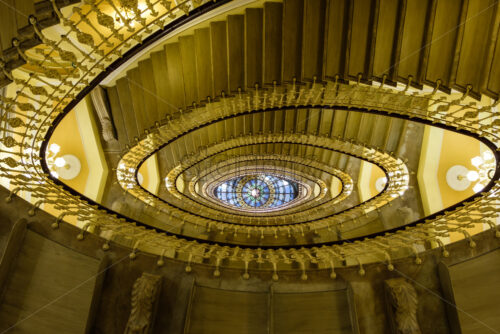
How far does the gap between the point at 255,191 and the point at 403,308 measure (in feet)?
50.6

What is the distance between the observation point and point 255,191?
59.2ft

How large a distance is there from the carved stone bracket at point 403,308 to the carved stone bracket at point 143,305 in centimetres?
238

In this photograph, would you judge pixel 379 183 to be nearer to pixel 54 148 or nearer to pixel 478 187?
pixel 478 187

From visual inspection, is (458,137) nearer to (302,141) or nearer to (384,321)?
(302,141)

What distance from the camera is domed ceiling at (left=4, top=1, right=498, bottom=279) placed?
350 centimetres

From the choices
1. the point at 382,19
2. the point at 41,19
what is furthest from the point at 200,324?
the point at 382,19

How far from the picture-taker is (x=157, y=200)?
7.38 meters

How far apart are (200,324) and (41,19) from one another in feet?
10.6

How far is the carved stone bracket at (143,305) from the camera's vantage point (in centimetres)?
257

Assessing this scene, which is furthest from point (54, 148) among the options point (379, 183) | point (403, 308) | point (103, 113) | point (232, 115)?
point (379, 183)

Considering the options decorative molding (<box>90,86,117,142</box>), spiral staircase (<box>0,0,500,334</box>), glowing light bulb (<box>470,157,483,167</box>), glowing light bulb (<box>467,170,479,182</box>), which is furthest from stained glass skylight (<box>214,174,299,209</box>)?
glowing light bulb (<box>470,157,483,167</box>)

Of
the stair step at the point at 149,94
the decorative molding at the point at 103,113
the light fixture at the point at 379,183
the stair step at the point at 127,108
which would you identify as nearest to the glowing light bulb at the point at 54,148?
the decorative molding at the point at 103,113

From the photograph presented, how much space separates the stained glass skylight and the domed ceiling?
261 inches

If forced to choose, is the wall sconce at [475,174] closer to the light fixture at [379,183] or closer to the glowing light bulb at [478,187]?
the glowing light bulb at [478,187]
